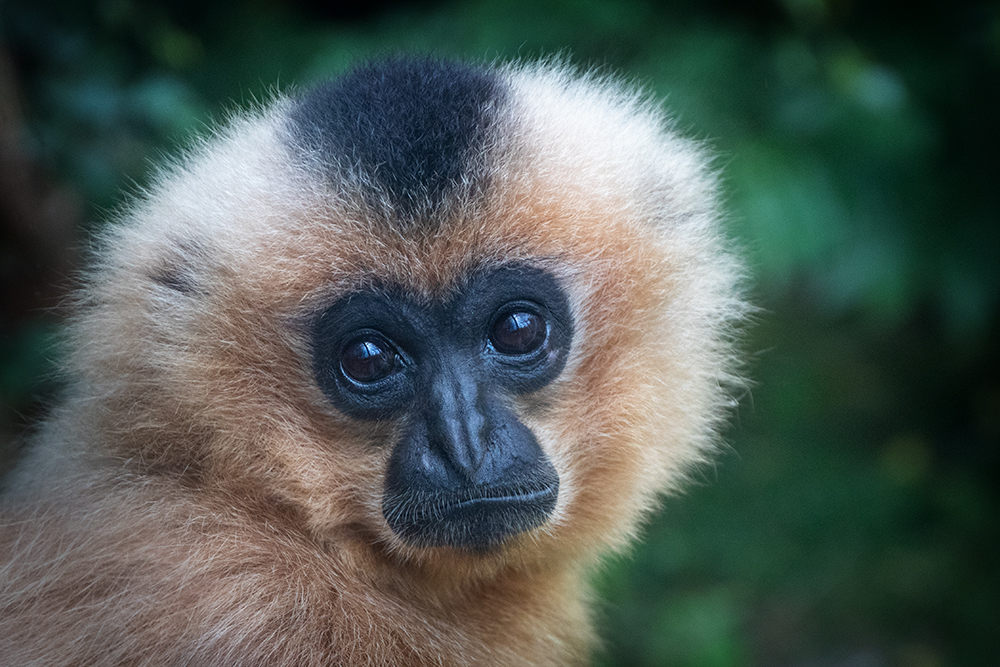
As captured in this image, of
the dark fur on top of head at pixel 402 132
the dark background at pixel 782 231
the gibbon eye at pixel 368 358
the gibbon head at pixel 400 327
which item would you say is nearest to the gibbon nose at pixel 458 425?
the gibbon head at pixel 400 327

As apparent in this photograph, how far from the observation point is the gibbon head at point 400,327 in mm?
1830

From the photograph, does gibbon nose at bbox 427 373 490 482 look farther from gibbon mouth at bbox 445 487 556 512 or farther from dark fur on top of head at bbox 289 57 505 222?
dark fur on top of head at bbox 289 57 505 222

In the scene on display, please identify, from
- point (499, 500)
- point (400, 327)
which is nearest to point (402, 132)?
point (400, 327)

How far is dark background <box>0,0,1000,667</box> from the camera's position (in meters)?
2.76

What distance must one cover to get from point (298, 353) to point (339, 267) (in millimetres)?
214

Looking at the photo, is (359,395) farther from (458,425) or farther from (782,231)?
(782,231)

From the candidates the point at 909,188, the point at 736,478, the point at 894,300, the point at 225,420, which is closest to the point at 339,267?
the point at 225,420

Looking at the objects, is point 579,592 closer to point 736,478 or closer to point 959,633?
point 736,478

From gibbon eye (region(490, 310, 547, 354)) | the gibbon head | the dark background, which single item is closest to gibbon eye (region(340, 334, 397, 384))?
the gibbon head

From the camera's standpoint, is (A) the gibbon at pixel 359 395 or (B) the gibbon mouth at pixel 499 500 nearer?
(A) the gibbon at pixel 359 395

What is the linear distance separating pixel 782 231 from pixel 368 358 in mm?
1813

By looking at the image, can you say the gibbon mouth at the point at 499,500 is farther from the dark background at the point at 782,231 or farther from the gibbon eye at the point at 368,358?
the dark background at the point at 782,231

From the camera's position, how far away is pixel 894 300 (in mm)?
3375

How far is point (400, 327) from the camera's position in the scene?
1869 mm
